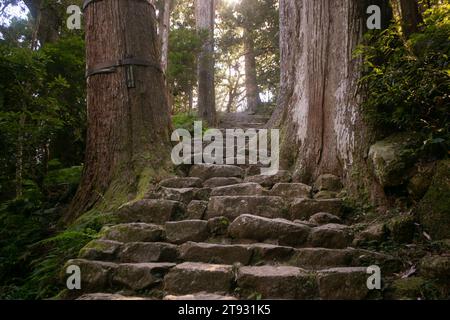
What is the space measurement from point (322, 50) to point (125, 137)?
3134 mm

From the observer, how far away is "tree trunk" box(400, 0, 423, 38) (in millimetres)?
4961

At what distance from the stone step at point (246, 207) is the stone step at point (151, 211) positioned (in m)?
0.38

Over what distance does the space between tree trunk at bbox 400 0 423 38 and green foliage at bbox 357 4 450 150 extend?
86cm

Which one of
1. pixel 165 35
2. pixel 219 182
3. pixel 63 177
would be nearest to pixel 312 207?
pixel 219 182

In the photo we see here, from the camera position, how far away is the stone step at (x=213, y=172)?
544 cm

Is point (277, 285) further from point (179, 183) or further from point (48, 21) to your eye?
point (48, 21)

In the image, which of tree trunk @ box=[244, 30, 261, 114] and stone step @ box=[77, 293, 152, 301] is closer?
stone step @ box=[77, 293, 152, 301]

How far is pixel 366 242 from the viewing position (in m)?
3.53

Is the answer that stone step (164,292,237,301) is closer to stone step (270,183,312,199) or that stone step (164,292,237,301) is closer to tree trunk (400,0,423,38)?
stone step (270,183,312,199)

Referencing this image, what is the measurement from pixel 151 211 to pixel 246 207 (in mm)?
1135

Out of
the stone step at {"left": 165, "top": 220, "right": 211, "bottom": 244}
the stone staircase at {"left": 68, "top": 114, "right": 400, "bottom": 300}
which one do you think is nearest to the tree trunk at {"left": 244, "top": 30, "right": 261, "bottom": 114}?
the stone staircase at {"left": 68, "top": 114, "right": 400, "bottom": 300}

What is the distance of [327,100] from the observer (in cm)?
512

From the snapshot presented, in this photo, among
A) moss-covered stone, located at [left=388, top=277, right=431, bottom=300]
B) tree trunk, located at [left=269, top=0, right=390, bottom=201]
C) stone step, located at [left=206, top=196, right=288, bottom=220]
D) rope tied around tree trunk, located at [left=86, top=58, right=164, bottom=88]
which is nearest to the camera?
moss-covered stone, located at [left=388, top=277, right=431, bottom=300]

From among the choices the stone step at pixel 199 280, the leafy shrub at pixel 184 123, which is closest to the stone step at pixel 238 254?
the stone step at pixel 199 280
